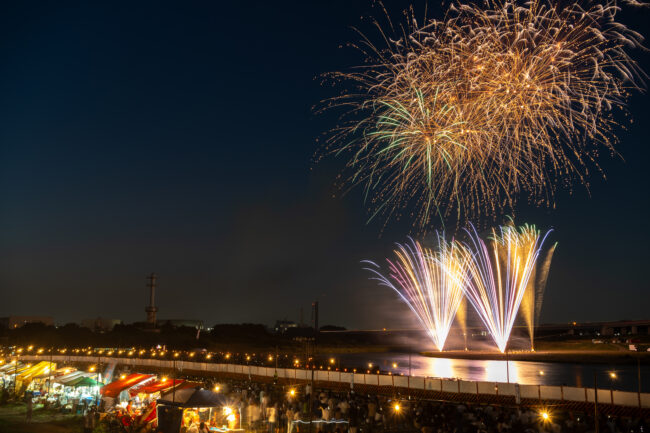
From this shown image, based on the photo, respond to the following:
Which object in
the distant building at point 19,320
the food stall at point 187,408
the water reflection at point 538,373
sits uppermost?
the distant building at point 19,320

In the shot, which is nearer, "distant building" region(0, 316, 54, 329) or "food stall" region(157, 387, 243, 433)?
"food stall" region(157, 387, 243, 433)

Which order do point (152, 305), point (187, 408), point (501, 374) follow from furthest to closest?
1. point (152, 305)
2. point (501, 374)
3. point (187, 408)

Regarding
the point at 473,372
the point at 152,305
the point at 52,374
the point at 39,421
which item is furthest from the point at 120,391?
the point at 152,305

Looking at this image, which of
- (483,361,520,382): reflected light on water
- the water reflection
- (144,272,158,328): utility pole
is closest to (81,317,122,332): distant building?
(144,272,158,328): utility pole

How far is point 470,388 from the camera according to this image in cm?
2216

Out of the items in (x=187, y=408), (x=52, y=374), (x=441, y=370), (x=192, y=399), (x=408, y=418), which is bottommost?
(x=441, y=370)

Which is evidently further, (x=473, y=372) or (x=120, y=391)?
(x=473, y=372)

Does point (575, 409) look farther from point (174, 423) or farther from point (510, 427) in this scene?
point (174, 423)

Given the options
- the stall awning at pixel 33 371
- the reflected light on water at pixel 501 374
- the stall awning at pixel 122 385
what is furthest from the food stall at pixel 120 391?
the reflected light on water at pixel 501 374

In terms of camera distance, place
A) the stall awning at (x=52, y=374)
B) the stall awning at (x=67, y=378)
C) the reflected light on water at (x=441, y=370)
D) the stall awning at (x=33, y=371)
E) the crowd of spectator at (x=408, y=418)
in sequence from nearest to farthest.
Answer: the crowd of spectator at (x=408, y=418) → the stall awning at (x=67, y=378) → the stall awning at (x=52, y=374) → the stall awning at (x=33, y=371) → the reflected light on water at (x=441, y=370)

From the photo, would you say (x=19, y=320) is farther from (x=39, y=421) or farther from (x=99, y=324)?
(x=39, y=421)

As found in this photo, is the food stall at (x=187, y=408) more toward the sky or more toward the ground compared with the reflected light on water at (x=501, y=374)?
more toward the sky

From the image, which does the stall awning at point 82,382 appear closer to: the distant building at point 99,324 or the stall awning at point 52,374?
the stall awning at point 52,374

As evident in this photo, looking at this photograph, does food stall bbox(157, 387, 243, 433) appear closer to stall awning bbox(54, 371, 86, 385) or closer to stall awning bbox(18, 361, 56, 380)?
stall awning bbox(54, 371, 86, 385)
